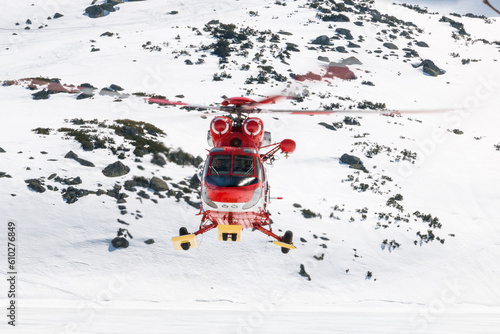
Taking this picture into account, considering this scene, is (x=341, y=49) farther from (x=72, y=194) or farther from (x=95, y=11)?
(x=72, y=194)

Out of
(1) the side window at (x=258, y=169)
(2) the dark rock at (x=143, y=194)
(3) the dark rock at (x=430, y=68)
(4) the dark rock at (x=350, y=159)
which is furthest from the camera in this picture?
(3) the dark rock at (x=430, y=68)

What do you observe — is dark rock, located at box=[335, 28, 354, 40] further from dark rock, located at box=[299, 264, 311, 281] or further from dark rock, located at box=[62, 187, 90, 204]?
dark rock, located at box=[62, 187, 90, 204]

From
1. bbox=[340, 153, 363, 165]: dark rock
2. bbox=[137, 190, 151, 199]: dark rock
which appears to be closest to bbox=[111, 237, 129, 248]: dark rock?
bbox=[137, 190, 151, 199]: dark rock

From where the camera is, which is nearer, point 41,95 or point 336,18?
point 41,95

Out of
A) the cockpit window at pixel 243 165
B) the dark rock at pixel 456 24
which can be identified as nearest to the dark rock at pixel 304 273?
the cockpit window at pixel 243 165

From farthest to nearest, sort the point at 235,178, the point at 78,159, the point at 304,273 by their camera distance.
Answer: the point at 78,159 < the point at 304,273 < the point at 235,178

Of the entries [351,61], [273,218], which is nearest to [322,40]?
[351,61]

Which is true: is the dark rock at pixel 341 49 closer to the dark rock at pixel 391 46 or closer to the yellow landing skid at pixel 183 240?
the dark rock at pixel 391 46

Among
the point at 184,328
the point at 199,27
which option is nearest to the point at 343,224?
the point at 184,328
